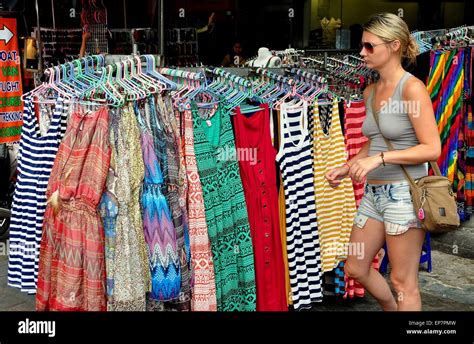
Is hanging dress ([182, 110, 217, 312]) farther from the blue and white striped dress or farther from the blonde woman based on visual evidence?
the blonde woman

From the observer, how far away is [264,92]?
444cm

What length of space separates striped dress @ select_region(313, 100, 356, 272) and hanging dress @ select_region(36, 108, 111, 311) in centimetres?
148

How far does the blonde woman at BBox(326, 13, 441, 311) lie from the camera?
344cm

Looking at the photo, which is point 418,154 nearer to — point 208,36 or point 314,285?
point 314,285

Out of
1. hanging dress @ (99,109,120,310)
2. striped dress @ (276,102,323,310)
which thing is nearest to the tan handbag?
striped dress @ (276,102,323,310)

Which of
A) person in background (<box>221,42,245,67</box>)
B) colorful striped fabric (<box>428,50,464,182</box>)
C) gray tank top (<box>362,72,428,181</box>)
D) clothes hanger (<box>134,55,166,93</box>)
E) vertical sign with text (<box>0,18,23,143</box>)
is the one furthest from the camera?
person in background (<box>221,42,245,67</box>)

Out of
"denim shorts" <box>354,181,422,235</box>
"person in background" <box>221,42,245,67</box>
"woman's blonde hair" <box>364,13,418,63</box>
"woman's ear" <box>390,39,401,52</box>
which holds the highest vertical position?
"person in background" <box>221,42,245,67</box>

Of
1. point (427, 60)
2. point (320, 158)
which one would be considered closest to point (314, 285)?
point (320, 158)

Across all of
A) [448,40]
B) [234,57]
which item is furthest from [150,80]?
[234,57]

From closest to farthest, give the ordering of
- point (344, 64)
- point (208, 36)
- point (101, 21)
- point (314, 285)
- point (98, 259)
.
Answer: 1. point (98, 259)
2. point (314, 285)
3. point (344, 64)
4. point (101, 21)
5. point (208, 36)

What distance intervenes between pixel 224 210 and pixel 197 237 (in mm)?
247

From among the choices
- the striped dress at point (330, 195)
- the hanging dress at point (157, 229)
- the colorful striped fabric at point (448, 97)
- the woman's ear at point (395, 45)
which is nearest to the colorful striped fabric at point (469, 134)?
the colorful striped fabric at point (448, 97)

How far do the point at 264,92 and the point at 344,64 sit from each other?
1330 millimetres

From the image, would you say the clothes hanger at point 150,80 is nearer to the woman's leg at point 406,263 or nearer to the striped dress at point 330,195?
the striped dress at point 330,195
